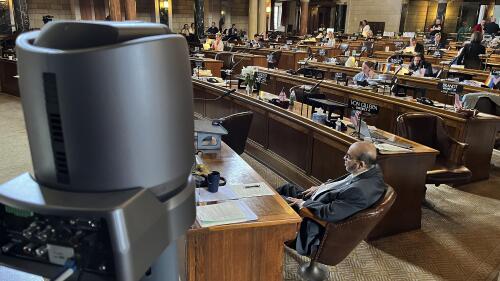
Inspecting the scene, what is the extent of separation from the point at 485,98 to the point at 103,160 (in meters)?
5.51

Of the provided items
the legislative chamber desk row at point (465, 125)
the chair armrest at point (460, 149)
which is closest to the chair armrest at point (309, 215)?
the chair armrest at point (460, 149)

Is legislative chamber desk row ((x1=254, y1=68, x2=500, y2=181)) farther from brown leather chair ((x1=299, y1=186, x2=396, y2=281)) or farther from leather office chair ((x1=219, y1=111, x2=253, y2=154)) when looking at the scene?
brown leather chair ((x1=299, y1=186, x2=396, y2=281))

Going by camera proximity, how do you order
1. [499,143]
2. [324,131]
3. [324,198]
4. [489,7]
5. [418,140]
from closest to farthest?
[324,198] < [324,131] < [418,140] < [499,143] < [489,7]

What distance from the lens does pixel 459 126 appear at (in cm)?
429

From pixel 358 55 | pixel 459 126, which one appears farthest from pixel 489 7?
pixel 459 126

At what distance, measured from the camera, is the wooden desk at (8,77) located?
9.12 m

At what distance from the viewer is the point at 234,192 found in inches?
89.2

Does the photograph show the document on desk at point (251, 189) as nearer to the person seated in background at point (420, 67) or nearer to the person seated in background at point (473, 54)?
the person seated in background at point (420, 67)

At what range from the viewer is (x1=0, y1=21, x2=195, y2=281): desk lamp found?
71cm

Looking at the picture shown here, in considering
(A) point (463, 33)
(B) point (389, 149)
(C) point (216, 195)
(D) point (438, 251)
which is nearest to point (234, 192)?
(C) point (216, 195)

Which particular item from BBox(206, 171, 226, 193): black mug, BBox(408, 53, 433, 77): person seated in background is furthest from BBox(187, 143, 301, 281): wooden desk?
BBox(408, 53, 433, 77): person seated in background

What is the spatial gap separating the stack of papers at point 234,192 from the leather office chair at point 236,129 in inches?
58.3

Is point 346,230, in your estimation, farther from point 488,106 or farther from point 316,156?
point 488,106

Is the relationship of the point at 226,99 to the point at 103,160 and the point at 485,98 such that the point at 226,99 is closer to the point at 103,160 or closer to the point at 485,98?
the point at 485,98
